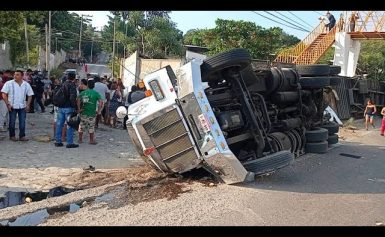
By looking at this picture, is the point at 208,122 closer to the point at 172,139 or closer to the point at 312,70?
the point at 172,139

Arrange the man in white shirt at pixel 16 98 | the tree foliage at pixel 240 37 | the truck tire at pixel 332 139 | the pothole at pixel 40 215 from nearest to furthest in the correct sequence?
the pothole at pixel 40 215 → the man in white shirt at pixel 16 98 → the truck tire at pixel 332 139 → the tree foliage at pixel 240 37

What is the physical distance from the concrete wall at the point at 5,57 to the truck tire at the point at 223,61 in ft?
79.9

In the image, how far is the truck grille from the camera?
590 cm

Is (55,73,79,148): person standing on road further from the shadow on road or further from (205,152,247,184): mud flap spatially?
the shadow on road

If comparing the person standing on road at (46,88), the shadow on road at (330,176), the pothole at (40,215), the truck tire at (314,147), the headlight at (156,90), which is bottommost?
the pothole at (40,215)

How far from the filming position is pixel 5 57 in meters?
28.9

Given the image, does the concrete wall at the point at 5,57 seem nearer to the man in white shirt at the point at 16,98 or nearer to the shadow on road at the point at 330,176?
the man in white shirt at the point at 16,98

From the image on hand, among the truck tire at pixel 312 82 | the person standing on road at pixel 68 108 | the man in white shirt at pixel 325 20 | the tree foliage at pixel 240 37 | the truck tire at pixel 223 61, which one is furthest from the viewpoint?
the tree foliage at pixel 240 37

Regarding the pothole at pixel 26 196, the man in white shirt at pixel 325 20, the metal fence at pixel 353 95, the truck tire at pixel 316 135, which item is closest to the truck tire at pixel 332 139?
the truck tire at pixel 316 135

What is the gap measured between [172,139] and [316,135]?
174 inches

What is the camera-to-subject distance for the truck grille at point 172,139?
590cm

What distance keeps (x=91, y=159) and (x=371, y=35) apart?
71.2ft

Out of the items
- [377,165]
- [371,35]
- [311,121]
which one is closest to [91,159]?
[311,121]

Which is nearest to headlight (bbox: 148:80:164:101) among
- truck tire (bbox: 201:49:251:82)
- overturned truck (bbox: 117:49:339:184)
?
overturned truck (bbox: 117:49:339:184)
